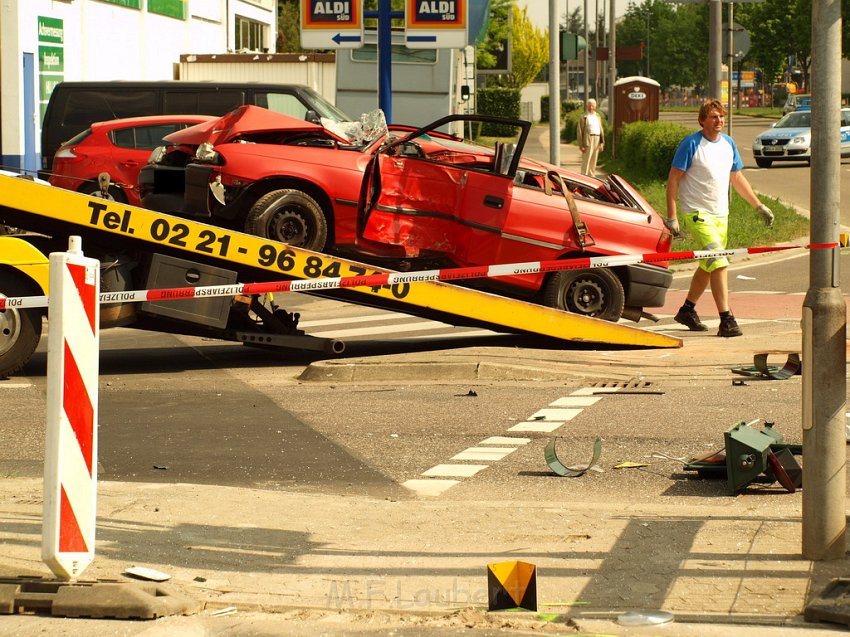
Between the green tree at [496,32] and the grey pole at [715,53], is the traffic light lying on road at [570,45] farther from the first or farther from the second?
the green tree at [496,32]

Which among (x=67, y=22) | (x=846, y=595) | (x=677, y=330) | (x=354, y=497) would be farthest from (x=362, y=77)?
(x=846, y=595)

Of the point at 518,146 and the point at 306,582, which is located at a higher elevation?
the point at 518,146

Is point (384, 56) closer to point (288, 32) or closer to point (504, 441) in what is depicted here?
point (504, 441)

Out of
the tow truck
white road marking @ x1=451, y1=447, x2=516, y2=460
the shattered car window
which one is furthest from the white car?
white road marking @ x1=451, y1=447, x2=516, y2=460

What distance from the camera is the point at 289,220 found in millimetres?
11594

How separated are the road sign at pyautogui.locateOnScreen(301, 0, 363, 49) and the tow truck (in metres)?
7.91

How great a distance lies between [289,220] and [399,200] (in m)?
0.94

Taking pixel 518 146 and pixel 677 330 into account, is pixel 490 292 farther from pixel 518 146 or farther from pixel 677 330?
pixel 677 330

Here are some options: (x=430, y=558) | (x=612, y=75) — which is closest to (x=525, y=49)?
(x=612, y=75)

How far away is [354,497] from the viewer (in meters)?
7.20

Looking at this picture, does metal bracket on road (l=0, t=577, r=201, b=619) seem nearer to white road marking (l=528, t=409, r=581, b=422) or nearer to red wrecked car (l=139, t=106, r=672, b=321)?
white road marking (l=528, t=409, r=581, b=422)

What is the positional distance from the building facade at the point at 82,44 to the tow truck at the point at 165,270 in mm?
15837

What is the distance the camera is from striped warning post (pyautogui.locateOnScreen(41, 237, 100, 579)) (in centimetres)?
513

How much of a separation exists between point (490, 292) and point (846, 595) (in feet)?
23.5
